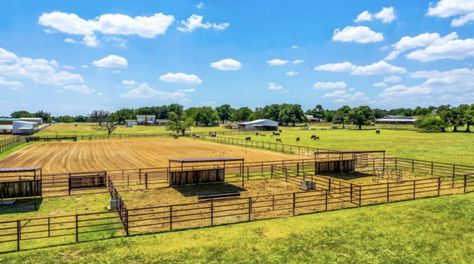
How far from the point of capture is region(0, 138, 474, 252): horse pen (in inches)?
534

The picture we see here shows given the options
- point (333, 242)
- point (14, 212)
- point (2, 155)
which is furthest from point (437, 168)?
point (2, 155)

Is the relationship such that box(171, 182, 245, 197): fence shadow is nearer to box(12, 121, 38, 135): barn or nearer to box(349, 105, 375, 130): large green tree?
box(12, 121, 38, 135): barn

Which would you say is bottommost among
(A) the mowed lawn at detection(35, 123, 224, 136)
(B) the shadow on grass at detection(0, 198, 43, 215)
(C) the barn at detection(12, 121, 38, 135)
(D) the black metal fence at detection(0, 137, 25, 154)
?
(B) the shadow on grass at detection(0, 198, 43, 215)

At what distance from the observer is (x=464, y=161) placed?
1303 inches

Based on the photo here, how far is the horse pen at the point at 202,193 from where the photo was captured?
1357cm

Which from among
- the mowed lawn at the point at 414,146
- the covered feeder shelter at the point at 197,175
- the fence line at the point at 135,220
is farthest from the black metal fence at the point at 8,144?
the mowed lawn at the point at 414,146

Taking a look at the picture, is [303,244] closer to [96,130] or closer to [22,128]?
[22,128]

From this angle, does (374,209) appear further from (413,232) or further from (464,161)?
(464,161)

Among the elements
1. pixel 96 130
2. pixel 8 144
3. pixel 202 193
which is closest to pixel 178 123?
pixel 96 130

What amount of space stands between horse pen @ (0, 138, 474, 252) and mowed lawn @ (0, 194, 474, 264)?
105 centimetres

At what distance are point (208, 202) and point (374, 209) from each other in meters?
8.08

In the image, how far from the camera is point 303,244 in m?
12.3

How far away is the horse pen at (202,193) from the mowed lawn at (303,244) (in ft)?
3.43

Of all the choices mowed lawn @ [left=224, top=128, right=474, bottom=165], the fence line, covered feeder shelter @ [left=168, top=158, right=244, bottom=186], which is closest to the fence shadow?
covered feeder shelter @ [left=168, top=158, right=244, bottom=186]
